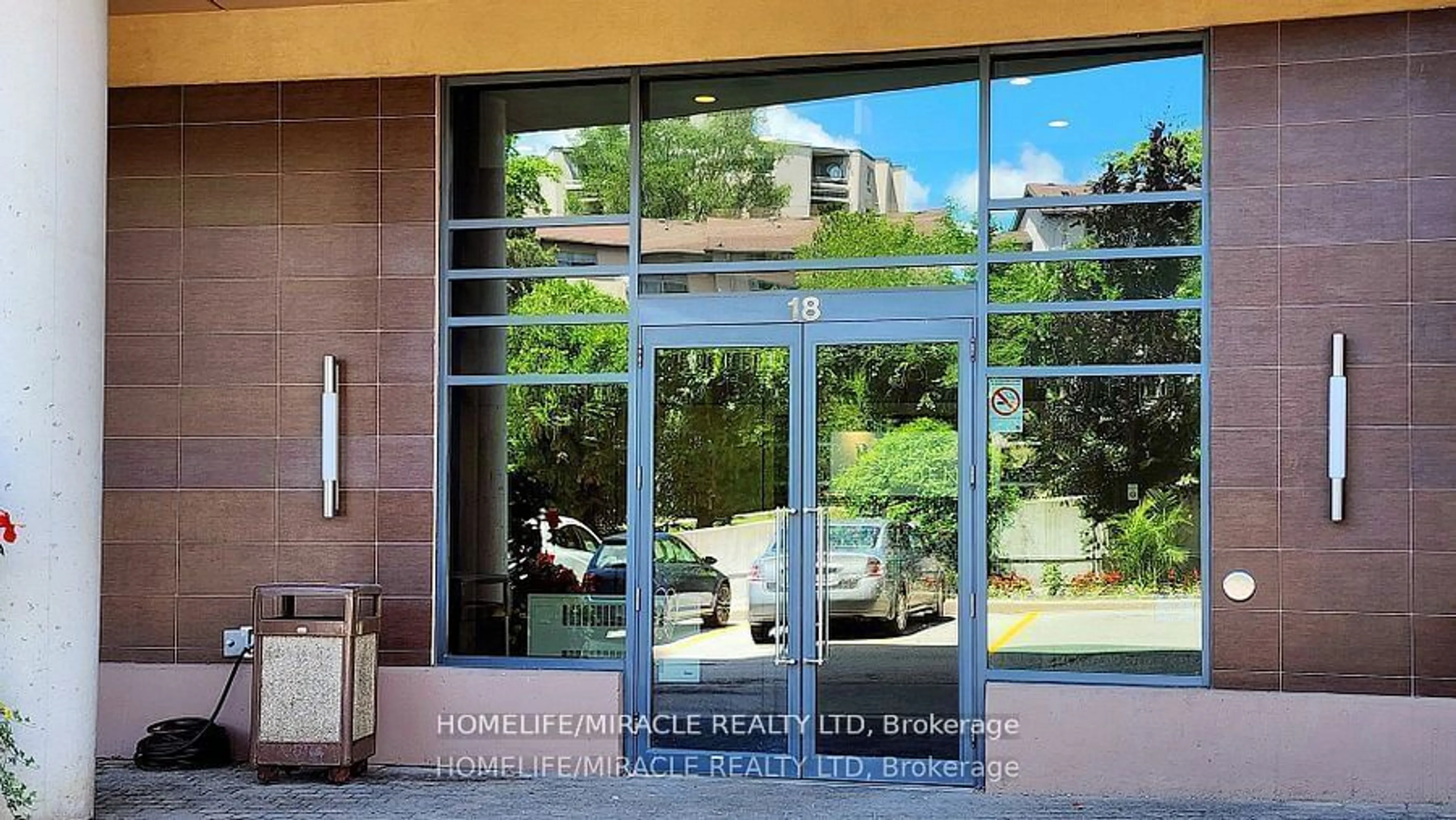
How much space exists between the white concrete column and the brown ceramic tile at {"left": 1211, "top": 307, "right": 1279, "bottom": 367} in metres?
4.97

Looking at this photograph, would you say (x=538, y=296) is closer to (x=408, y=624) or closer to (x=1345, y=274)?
(x=408, y=624)

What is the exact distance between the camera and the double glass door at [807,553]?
25.8ft

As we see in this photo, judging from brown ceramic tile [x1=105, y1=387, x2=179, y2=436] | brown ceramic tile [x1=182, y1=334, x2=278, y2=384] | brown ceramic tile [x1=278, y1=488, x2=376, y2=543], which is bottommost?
brown ceramic tile [x1=278, y1=488, x2=376, y2=543]

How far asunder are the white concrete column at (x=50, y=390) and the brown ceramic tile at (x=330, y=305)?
1.63 meters

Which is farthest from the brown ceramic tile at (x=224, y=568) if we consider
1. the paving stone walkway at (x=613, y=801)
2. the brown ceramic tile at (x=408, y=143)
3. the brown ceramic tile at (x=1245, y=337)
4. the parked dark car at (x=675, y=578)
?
the brown ceramic tile at (x=1245, y=337)

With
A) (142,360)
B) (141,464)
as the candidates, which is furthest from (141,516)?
(142,360)

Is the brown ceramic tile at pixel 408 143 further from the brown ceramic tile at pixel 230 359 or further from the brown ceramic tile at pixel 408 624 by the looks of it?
the brown ceramic tile at pixel 408 624

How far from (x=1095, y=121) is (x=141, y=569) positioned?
5382mm

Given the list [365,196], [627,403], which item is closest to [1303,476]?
[627,403]

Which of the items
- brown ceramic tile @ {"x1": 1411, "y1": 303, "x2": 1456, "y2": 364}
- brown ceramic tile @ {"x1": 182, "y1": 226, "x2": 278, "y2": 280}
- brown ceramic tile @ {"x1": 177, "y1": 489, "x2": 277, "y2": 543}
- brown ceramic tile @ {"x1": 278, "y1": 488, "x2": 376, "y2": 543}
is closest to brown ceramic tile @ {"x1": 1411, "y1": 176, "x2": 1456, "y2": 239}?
brown ceramic tile @ {"x1": 1411, "y1": 303, "x2": 1456, "y2": 364}

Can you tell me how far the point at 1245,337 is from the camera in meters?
7.52

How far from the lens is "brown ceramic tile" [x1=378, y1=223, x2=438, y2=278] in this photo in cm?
845

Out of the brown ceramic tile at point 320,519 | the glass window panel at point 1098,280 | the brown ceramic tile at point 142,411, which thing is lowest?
the brown ceramic tile at point 320,519

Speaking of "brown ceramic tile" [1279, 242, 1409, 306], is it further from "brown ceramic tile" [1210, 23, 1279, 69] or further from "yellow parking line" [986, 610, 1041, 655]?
"yellow parking line" [986, 610, 1041, 655]
